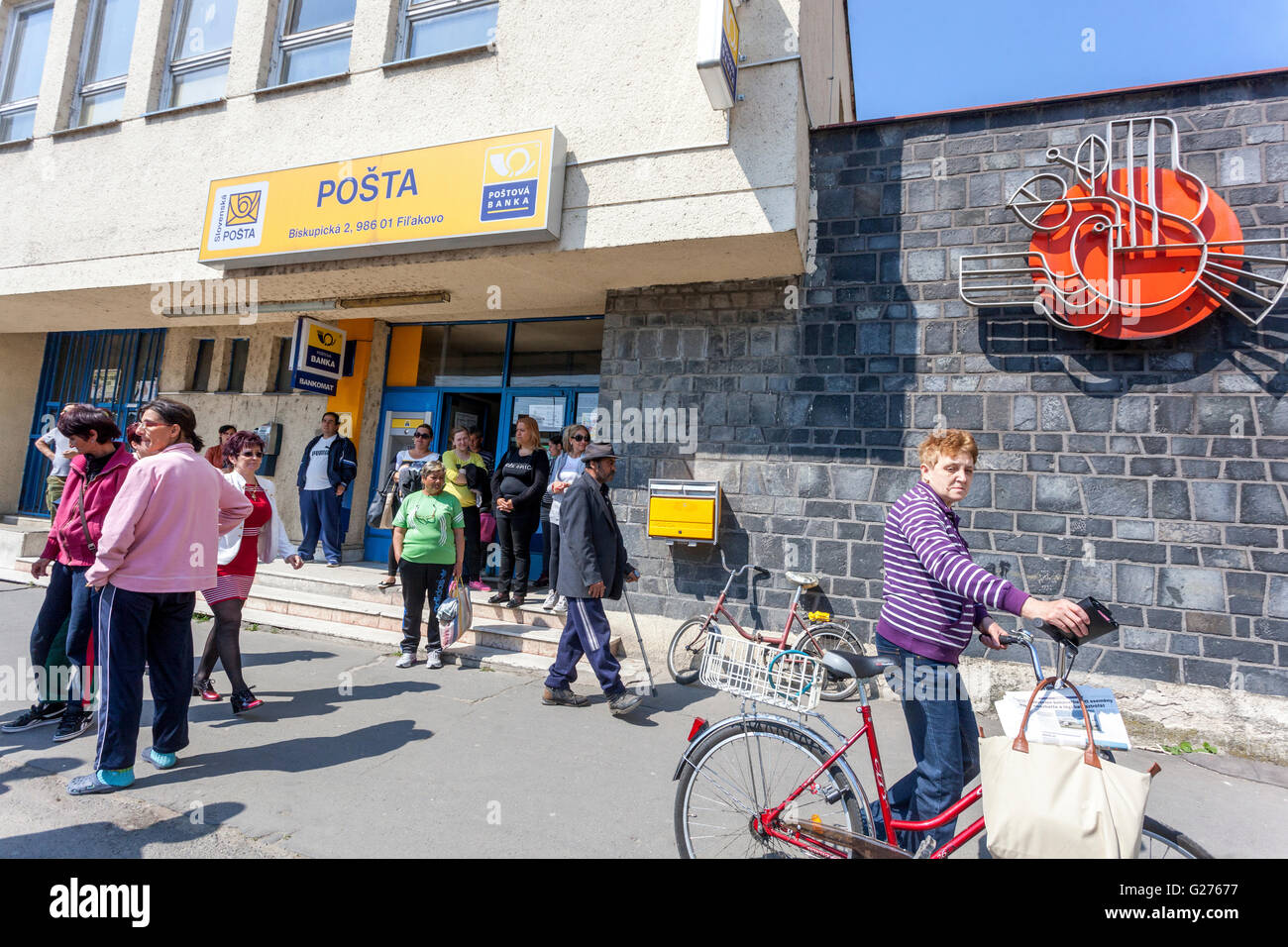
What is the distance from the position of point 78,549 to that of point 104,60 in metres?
9.15

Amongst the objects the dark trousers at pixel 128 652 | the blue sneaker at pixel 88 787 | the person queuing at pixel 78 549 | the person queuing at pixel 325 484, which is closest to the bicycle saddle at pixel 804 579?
the dark trousers at pixel 128 652

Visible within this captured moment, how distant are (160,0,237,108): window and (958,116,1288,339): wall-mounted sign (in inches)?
360

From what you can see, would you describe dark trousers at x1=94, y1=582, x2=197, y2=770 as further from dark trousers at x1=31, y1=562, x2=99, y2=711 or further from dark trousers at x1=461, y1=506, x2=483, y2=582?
dark trousers at x1=461, y1=506, x2=483, y2=582

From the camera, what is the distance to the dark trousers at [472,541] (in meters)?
7.27

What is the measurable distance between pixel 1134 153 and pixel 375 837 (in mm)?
7042

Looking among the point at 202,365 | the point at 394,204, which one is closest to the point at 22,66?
the point at 202,365

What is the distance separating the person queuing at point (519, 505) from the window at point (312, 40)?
16.2 feet

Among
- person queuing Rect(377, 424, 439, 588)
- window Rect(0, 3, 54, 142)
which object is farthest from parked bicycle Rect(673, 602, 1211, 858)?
window Rect(0, 3, 54, 142)

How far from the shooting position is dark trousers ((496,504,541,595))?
6746mm

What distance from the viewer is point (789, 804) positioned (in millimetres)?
2549

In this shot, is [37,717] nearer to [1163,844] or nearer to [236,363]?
[1163,844]

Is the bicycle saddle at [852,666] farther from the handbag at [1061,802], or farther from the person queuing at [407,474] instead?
the person queuing at [407,474]
